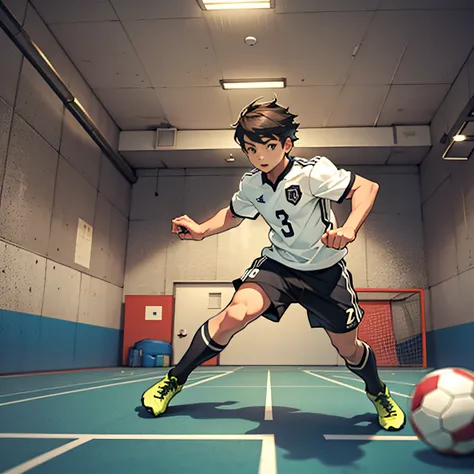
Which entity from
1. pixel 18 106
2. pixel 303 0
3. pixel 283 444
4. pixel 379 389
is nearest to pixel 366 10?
pixel 303 0

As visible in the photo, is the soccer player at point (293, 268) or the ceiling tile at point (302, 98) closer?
the soccer player at point (293, 268)

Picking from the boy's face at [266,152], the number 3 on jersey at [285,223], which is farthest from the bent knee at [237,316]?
the boy's face at [266,152]

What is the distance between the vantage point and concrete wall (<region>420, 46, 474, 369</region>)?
8.20 meters

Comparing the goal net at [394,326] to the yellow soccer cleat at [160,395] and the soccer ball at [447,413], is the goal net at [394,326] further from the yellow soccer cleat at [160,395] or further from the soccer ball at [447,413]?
the soccer ball at [447,413]

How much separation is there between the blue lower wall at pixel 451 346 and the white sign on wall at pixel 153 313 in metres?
5.95

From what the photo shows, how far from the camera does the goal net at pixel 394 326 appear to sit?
992 cm

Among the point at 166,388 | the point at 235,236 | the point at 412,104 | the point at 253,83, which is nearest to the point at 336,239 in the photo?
the point at 166,388

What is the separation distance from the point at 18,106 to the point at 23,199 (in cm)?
124

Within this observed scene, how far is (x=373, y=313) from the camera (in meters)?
10.4

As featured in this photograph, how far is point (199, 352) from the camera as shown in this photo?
2486 millimetres

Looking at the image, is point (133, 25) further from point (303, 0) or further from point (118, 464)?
point (118, 464)

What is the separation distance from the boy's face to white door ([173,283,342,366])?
8400mm

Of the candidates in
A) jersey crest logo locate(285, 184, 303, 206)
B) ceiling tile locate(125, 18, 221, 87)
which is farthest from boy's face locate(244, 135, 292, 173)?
ceiling tile locate(125, 18, 221, 87)

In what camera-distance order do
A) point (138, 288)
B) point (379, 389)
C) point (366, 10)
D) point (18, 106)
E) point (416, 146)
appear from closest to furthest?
point (379, 389) → point (18, 106) → point (366, 10) → point (416, 146) → point (138, 288)
